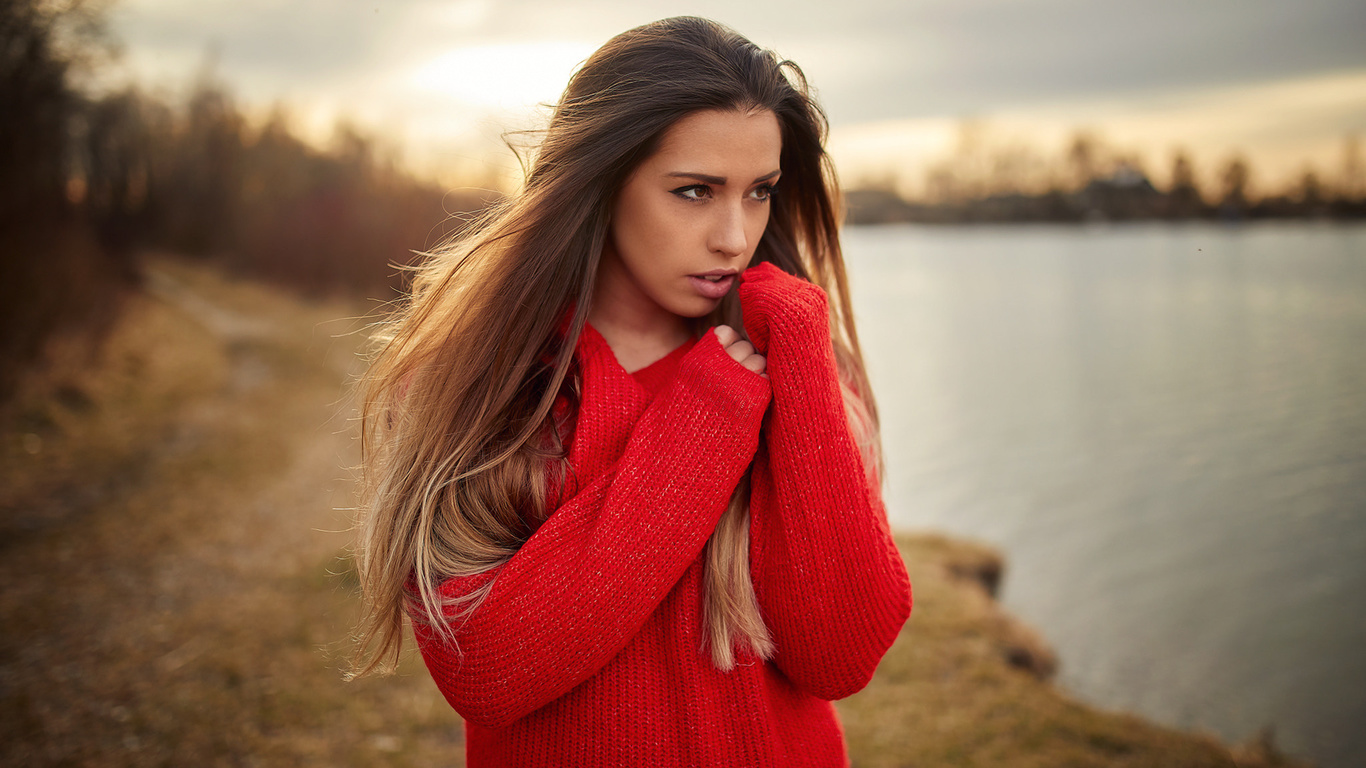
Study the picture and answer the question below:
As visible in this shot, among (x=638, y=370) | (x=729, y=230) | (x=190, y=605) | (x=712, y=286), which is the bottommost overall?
(x=190, y=605)

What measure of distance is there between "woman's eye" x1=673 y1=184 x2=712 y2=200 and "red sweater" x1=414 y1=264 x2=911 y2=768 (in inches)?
7.9

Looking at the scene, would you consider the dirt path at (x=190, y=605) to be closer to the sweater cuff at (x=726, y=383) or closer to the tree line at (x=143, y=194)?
the sweater cuff at (x=726, y=383)

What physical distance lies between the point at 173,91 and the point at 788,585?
36.1m

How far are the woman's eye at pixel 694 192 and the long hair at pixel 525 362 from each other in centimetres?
11

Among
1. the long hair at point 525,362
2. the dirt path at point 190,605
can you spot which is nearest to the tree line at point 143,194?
the dirt path at point 190,605

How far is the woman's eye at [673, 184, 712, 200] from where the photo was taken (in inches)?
60.0

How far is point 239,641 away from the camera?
4711 mm

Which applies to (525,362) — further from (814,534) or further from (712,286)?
(814,534)

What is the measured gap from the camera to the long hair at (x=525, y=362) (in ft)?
4.89

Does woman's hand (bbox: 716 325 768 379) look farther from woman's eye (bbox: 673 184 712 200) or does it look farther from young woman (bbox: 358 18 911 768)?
woman's eye (bbox: 673 184 712 200)

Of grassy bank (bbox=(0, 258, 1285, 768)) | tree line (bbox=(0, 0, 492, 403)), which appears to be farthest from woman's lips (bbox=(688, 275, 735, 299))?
tree line (bbox=(0, 0, 492, 403))

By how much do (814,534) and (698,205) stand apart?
697mm

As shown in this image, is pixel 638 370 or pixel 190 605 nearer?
pixel 638 370

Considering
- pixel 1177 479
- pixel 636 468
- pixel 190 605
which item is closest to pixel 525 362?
pixel 636 468
